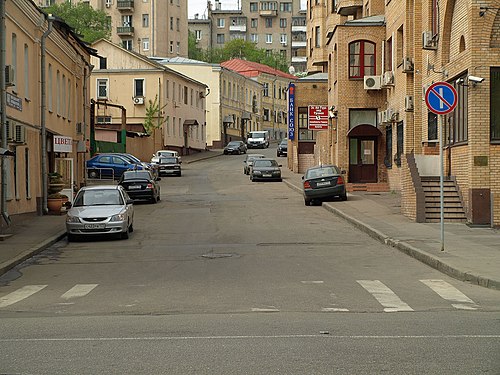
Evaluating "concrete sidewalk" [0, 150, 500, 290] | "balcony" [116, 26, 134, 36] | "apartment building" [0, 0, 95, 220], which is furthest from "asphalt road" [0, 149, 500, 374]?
"balcony" [116, 26, 134, 36]

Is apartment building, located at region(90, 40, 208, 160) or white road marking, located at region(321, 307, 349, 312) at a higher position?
apartment building, located at region(90, 40, 208, 160)

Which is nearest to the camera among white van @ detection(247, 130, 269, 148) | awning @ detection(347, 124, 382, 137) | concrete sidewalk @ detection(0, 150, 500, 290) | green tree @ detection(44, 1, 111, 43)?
concrete sidewalk @ detection(0, 150, 500, 290)

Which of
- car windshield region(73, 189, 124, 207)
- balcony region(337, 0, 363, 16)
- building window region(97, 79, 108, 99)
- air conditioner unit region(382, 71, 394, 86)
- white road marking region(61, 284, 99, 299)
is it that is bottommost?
white road marking region(61, 284, 99, 299)

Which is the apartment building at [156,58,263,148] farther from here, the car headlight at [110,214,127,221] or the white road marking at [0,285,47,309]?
the white road marking at [0,285,47,309]

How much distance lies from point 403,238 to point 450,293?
24.8 feet

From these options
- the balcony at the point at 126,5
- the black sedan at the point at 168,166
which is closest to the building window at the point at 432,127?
the black sedan at the point at 168,166

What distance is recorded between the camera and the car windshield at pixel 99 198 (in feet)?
80.2

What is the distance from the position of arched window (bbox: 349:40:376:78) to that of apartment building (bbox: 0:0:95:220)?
513 inches

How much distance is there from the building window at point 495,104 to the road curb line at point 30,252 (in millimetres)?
12134

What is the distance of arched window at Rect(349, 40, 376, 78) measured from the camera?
4078cm

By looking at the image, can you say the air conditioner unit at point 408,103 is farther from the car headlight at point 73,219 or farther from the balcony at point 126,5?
the balcony at point 126,5

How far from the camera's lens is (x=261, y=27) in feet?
484

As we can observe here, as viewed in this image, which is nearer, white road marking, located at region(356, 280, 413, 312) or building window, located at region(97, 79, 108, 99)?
white road marking, located at region(356, 280, 413, 312)

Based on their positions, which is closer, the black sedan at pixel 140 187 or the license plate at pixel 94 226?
the license plate at pixel 94 226
